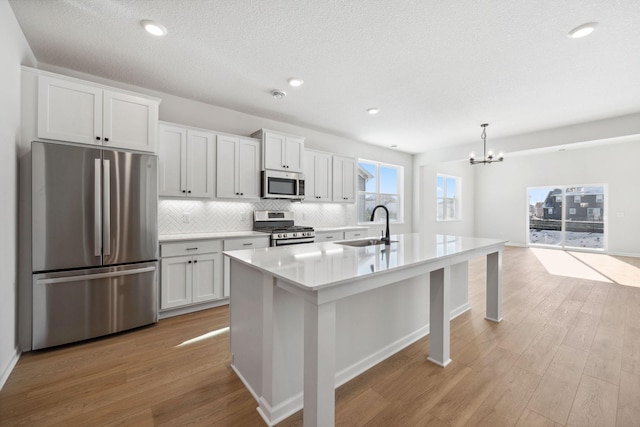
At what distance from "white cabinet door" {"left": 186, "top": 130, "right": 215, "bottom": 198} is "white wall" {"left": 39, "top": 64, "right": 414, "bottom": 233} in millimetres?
398

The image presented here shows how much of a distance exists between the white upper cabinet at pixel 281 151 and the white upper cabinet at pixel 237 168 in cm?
13

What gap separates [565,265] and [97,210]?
802cm

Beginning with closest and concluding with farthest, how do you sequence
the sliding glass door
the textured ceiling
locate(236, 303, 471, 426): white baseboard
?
locate(236, 303, 471, 426): white baseboard < the textured ceiling < the sliding glass door

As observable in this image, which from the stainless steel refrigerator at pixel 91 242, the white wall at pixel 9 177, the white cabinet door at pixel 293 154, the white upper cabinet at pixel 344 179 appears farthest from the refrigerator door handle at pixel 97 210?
the white upper cabinet at pixel 344 179

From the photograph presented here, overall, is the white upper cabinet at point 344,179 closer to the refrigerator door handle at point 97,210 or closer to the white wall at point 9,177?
the refrigerator door handle at point 97,210

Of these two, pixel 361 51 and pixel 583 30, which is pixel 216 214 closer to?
pixel 361 51

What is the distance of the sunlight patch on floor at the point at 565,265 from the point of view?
4.89m

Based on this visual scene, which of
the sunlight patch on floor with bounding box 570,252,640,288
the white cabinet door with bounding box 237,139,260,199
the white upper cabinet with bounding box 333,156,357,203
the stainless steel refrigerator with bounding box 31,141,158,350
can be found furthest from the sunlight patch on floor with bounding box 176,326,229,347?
the sunlight patch on floor with bounding box 570,252,640,288

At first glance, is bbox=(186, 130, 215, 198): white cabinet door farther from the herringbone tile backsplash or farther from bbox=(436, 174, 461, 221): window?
bbox=(436, 174, 461, 221): window

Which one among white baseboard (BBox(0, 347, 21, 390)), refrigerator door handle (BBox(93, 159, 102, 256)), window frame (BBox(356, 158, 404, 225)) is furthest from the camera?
window frame (BBox(356, 158, 404, 225))

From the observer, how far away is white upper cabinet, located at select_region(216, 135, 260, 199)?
3.71 m

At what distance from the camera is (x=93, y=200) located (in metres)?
2.49

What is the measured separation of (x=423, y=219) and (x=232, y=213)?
5133mm

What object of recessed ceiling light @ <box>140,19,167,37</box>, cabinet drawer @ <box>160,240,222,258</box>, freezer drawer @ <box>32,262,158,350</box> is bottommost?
freezer drawer @ <box>32,262,158,350</box>
